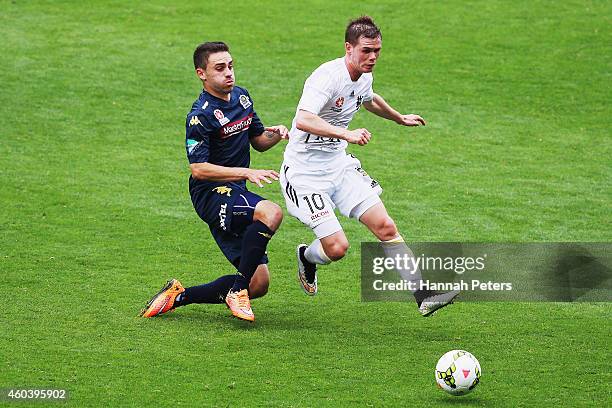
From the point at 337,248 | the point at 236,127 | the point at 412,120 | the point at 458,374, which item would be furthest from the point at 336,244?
the point at 458,374

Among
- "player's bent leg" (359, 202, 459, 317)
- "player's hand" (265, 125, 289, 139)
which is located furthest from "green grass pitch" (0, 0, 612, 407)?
"player's hand" (265, 125, 289, 139)

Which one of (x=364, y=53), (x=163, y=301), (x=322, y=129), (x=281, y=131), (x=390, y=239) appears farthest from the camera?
(x=281, y=131)

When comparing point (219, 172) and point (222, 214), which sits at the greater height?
point (219, 172)

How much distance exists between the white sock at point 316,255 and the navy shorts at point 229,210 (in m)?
0.43

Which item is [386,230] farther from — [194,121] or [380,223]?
[194,121]

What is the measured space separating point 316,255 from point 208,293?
0.90 meters

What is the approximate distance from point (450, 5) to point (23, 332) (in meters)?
12.9

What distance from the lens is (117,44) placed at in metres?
17.5

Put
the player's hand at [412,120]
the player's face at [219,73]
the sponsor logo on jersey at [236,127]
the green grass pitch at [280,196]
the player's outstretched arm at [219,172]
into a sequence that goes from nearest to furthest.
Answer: the green grass pitch at [280,196] → the player's outstretched arm at [219,172] → the player's face at [219,73] → the sponsor logo on jersey at [236,127] → the player's hand at [412,120]

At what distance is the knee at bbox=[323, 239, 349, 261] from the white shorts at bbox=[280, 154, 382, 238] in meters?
0.09

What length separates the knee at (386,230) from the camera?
8.29 metres

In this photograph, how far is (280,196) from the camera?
12.3m

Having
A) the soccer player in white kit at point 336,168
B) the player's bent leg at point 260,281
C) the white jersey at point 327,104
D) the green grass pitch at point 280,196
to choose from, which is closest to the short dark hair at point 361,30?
the soccer player in white kit at point 336,168

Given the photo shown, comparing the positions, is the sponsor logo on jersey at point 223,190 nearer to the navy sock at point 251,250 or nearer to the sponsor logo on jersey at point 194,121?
the navy sock at point 251,250
